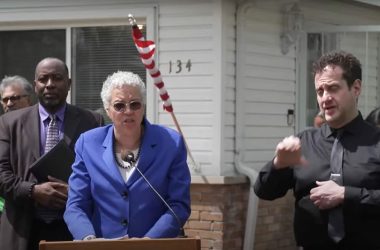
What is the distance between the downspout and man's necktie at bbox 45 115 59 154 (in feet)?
11.4

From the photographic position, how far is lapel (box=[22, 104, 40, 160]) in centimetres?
492

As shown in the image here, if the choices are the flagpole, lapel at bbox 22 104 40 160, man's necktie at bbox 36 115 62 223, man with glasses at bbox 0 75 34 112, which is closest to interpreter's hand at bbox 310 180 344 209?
man's necktie at bbox 36 115 62 223

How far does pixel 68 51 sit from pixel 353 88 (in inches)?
220

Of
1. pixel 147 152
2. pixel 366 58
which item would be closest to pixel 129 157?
pixel 147 152

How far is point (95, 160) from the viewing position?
4.09 meters

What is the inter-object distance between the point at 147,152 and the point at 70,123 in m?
1.12

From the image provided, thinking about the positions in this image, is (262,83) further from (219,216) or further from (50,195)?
(50,195)

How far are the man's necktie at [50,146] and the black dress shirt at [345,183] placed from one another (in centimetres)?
148

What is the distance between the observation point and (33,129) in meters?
4.97

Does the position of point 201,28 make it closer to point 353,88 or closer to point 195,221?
point 195,221

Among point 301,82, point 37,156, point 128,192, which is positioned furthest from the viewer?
point 301,82

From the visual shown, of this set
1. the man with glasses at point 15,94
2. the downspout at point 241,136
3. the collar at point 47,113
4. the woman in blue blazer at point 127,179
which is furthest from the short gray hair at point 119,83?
the downspout at point 241,136

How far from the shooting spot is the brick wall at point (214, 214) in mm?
8047

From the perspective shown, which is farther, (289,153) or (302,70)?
(302,70)
